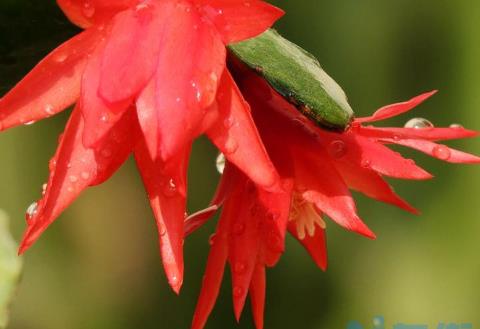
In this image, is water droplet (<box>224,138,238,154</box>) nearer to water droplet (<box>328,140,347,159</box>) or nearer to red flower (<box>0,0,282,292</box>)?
red flower (<box>0,0,282,292</box>)

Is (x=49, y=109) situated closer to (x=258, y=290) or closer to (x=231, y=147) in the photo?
(x=231, y=147)

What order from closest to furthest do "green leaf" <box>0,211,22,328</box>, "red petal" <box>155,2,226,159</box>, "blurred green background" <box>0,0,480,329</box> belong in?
"red petal" <box>155,2,226,159</box>
"green leaf" <box>0,211,22,328</box>
"blurred green background" <box>0,0,480,329</box>

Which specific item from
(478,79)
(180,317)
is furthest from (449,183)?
(180,317)

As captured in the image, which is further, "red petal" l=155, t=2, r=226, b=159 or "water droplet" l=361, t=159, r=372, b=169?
"water droplet" l=361, t=159, r=372, b=169

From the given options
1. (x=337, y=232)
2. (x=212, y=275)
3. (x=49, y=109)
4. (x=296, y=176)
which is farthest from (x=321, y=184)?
(x=337, y=232)

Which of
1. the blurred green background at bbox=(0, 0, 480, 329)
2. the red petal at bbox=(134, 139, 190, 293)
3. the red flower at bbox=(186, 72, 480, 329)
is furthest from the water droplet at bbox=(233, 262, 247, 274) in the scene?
the blurred green background at bbox=(0, 0, 480, 329)

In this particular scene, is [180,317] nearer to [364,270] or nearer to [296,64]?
[364,270]
